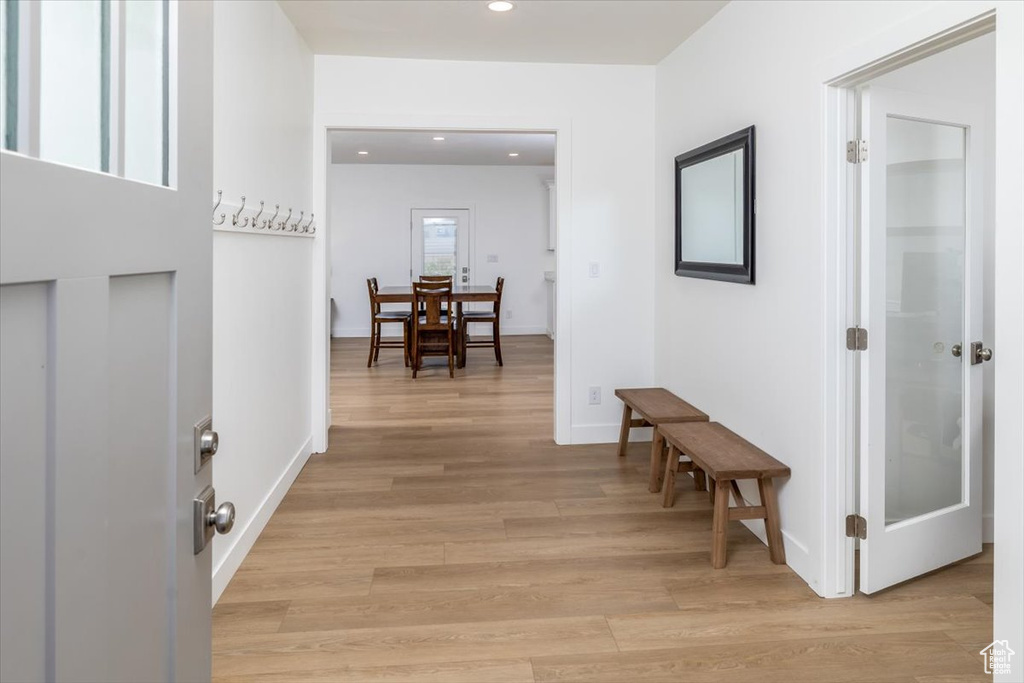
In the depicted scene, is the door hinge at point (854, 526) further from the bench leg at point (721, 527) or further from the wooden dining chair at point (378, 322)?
the wooden dining chair at point (378, 322)

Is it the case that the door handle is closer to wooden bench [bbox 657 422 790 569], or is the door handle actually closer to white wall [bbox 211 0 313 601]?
wooden bench [bbox 657 422 790 569]

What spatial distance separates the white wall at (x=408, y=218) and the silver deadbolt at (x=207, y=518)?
9.11 m

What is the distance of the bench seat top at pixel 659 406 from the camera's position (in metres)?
3.47

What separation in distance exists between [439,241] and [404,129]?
5.89m

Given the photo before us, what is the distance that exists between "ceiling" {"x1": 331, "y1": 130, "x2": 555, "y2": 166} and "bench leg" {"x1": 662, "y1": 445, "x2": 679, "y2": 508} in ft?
14.7

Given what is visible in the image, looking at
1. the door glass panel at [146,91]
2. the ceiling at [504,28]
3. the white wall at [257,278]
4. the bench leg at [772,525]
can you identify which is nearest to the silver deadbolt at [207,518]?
the door glass panel at [146,91]

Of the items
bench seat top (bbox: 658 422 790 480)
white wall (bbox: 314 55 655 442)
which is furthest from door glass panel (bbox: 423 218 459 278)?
bench seat top (bbox: 658 422 790 480)

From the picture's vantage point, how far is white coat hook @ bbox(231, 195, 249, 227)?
8.05 ft

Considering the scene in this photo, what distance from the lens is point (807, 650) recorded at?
2.05 metres

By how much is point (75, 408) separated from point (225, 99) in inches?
82.0

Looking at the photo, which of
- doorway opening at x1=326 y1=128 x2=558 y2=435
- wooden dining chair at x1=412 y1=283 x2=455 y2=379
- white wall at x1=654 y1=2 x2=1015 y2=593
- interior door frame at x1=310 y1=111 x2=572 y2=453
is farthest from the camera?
doorway opening at x1=326 y1=128 x2=558 y2=435

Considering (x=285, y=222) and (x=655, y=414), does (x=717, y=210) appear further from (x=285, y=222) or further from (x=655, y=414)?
(x=285, y=222)

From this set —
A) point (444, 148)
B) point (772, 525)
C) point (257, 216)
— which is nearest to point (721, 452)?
point (772, 525)

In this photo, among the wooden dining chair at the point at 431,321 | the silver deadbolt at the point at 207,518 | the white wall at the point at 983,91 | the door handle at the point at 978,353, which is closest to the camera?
the silver deadbolt at the point at 207,518
